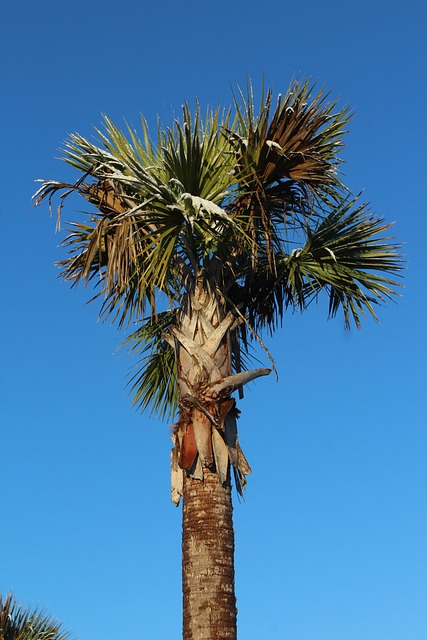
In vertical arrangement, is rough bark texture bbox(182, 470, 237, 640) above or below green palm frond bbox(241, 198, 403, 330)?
below

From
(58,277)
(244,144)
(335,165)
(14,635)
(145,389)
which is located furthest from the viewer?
(14,635)

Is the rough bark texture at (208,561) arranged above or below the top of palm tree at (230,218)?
below

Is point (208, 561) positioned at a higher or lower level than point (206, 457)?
lower

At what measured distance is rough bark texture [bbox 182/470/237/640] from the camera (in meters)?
8.93

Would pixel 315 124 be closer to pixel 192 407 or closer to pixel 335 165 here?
pixel 335 165

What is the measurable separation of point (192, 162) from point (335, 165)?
1.84 m

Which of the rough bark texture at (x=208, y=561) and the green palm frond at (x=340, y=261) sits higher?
the green palm frond at (x=340, y=261)

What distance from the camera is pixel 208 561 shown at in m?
9.12

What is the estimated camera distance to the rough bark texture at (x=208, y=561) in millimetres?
8930

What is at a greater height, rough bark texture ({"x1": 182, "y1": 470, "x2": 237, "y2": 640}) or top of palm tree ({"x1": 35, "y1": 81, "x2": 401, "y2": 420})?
top of palm tree ({"x1": 35, "y1": 81, "x2": 401, "y2": 420})

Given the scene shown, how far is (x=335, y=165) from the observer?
10.8 m

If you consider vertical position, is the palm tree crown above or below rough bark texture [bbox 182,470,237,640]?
above

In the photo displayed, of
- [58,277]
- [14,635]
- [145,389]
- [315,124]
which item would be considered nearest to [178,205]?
[315,124]

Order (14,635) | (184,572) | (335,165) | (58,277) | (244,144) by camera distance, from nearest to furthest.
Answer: (184,572), (244,144), (335,165), (58,277), (14,635)
